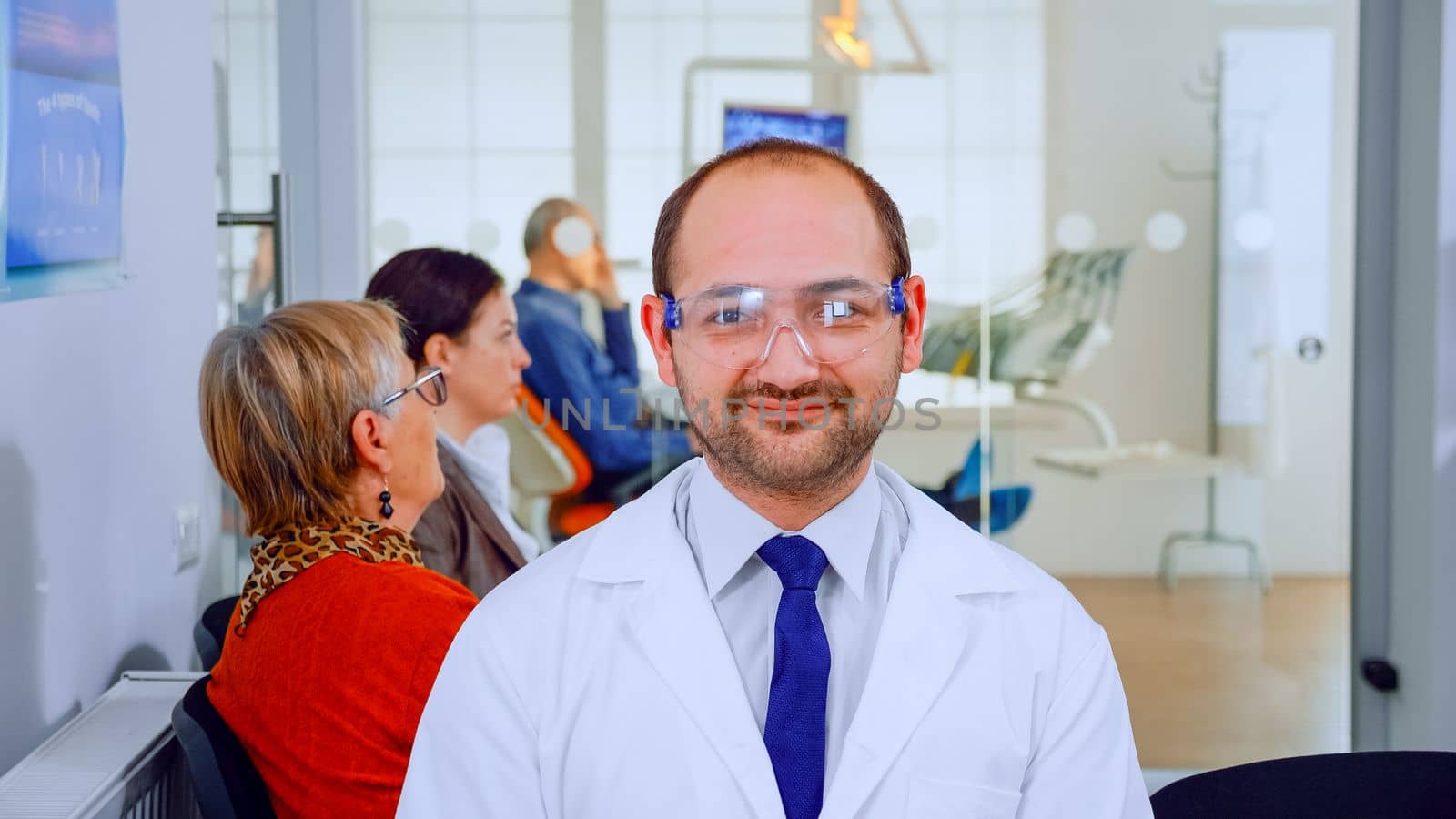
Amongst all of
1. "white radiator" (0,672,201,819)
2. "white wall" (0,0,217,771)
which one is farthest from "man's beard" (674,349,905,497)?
"white wall" (0,0,217,771)

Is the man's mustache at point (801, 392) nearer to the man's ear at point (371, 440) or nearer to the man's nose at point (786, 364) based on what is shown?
the man's nose at point (786, 364)

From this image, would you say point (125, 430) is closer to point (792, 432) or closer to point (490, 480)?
point (490, 480)

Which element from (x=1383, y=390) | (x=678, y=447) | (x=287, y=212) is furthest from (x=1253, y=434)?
(x=287, y=212)

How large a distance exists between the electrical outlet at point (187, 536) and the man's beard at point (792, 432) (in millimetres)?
1475

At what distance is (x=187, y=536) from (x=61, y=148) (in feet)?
2.83

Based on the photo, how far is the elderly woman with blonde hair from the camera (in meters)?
1.70

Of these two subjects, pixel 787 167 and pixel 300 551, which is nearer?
pixel 787 167

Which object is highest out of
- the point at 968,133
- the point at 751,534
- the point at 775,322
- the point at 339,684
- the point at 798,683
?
the point at 968,133

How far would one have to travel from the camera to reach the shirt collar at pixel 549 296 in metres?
3.52

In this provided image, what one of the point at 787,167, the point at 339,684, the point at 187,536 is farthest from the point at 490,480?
the point at 787,167

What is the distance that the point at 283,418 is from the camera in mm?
1868

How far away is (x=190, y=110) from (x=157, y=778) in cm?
126

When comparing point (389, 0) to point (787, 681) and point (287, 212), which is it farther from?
point (787, 681)

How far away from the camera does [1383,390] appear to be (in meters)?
3.52
